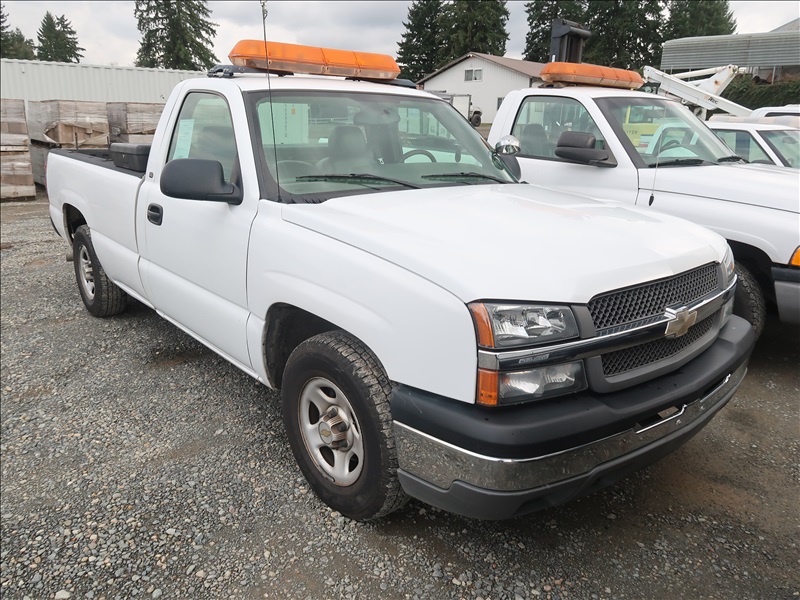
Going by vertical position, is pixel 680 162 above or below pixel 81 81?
below

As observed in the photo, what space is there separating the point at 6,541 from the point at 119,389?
145 centimetres

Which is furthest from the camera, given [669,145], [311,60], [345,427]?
[669,145]

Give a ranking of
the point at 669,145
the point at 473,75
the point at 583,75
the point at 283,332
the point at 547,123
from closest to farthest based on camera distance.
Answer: the point at 283,332 → the point at 669,145 → the point at 547,123 → the point at 583,75 → the point at 473,75

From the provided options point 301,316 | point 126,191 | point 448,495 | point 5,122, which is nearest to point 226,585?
point 448,495

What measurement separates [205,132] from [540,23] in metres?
73.5

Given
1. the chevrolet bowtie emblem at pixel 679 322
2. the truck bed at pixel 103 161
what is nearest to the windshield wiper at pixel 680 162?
the chevrolet bowtie emblem at pixel 679 322

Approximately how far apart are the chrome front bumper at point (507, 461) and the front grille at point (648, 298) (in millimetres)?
389

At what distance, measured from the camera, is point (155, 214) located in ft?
12.0

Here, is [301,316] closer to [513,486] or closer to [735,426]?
[513,486]

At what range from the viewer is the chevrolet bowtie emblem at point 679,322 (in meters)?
2.25

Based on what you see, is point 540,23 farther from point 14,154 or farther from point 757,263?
point 757,263

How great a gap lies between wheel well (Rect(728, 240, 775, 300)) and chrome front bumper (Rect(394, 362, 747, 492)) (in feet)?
7.57

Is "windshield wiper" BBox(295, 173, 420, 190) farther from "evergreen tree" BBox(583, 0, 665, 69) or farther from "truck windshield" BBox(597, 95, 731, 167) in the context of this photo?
"evergreen tree" BBox(583, 0, 665, 69)

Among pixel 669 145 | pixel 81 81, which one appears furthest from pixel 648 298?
pixel 81 81
